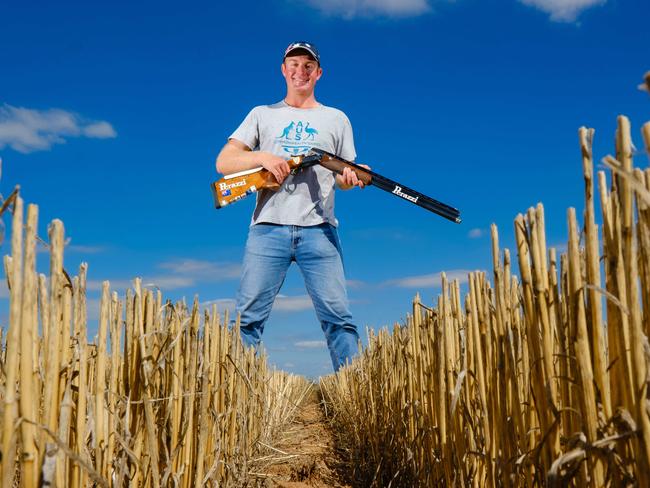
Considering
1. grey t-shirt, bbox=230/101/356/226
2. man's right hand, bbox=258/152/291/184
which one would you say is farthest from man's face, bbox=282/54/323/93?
man's right hand, bbox=258/152/291/184

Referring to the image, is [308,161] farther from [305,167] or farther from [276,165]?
[276,165]

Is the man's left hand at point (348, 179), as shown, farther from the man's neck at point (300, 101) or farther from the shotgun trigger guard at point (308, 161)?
the man's neck at point (300, 101)

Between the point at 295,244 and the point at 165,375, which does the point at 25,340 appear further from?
the point at 295,244

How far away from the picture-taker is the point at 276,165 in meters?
3.60

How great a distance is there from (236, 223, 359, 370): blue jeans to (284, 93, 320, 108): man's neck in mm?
848

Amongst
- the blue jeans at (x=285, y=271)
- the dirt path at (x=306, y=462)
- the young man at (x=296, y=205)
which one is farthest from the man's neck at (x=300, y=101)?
the dirt path at (x=306, y=462)

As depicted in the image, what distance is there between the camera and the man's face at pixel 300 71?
13.1 ft

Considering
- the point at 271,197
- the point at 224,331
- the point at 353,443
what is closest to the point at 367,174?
the point at 271,197

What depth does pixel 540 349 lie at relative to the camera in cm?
109

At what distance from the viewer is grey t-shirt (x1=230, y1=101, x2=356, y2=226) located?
3676 mm

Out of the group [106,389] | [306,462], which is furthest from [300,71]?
[106,389]

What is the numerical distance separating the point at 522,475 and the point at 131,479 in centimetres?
83

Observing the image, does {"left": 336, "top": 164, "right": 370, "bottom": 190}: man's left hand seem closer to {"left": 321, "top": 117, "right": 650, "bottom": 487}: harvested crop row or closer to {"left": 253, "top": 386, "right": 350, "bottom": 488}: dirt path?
{"left": 253, "top": 386, "right": 350, "bottom": 488}: dirt path

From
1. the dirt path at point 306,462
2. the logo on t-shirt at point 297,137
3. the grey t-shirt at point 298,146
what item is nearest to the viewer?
the dirt path at point 306,462
